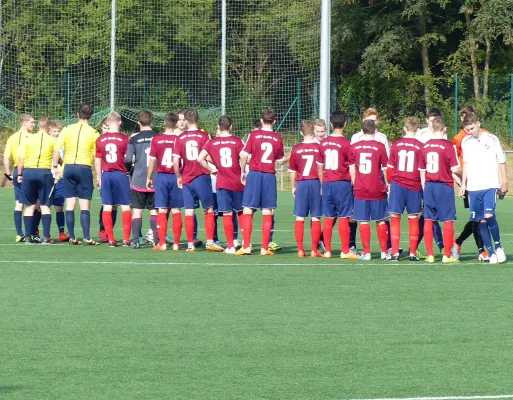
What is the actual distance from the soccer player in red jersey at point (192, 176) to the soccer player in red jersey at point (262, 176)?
62cm

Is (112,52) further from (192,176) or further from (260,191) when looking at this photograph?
(260,191)

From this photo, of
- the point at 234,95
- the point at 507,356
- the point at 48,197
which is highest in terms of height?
the point at 234,95

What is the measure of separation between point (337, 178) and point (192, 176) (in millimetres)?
1989

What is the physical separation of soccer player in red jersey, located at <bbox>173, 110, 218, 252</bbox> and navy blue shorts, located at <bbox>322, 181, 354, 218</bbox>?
164 centimetres

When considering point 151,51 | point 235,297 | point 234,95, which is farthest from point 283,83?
point 235,297

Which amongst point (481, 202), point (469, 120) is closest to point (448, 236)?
point (481, 202)

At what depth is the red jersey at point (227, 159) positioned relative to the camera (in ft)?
47.7

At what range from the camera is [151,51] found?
115 feet

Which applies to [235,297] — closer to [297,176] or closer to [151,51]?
[297,176]

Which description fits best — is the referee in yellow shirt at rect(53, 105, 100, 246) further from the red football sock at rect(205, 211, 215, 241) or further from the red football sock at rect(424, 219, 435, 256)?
the red football sock at rect(424, 219, 435, 256)

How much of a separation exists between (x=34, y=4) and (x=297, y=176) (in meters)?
23.5

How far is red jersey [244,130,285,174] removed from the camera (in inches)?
564

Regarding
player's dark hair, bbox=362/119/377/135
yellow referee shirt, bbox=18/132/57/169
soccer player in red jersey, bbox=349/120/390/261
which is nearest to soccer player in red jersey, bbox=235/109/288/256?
soccer player in red jersey, bbox=349/120/390/261

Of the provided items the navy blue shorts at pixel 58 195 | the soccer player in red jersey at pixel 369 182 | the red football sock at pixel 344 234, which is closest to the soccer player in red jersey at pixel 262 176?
the red football sock at pixel 344 234
